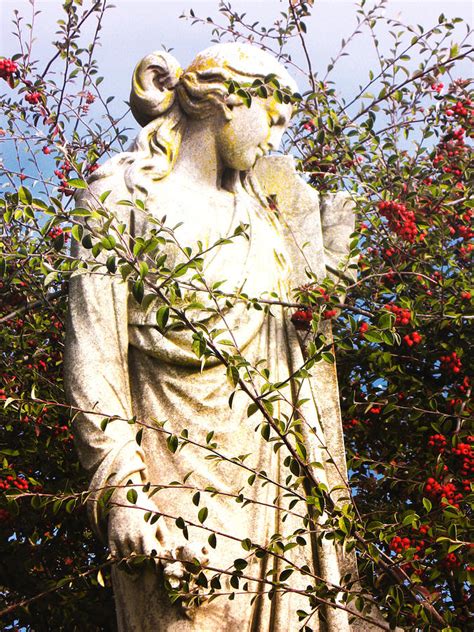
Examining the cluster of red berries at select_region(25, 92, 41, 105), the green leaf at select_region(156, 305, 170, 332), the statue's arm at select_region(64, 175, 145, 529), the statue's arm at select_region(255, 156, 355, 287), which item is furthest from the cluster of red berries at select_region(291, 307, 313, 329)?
the cluster of red berries at select_region(25, 92, 41, 105)

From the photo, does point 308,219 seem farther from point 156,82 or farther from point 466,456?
point 466,456

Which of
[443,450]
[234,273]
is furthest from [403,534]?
[234,273]

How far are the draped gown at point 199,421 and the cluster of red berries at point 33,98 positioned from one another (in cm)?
150

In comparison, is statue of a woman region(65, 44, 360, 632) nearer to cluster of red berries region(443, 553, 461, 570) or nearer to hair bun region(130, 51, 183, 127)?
hair bun region(130, 51, 183, 127)

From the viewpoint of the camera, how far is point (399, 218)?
4.55m

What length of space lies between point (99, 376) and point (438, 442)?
1.43 m

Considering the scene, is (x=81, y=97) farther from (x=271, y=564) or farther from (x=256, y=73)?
(x=271, y=564)

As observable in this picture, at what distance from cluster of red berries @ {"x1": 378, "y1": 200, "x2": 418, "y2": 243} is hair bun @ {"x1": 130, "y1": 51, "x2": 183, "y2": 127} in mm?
882

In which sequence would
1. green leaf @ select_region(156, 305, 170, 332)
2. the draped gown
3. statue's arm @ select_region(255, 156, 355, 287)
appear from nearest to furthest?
green leaf @ select_region(156, 305, 170, 332), the draped gown, statue's arm @ select_region(255, 156, 355, 287)

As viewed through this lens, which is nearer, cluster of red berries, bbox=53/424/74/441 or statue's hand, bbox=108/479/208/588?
statue's hand, bbox=108/479/208/588

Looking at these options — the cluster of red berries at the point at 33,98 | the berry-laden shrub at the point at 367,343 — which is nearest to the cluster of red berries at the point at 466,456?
the berry-laden shrub at the point at 367,343

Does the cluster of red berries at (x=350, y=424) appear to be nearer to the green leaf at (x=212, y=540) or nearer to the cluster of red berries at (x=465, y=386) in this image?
the cluster of red berries at (x=465, y=386)

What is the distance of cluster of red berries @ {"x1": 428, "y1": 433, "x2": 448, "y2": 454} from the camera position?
4.57 m

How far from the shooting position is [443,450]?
14.9 ft
